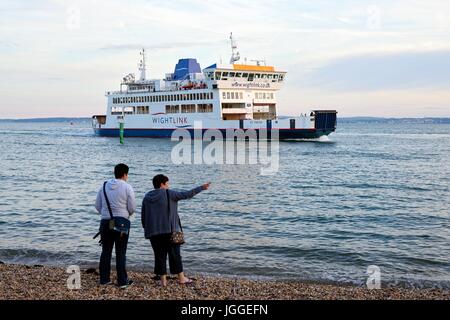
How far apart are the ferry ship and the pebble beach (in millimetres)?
41130

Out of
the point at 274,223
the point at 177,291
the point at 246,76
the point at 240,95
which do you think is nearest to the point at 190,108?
the point at 240,95

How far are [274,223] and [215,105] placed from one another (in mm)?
39643

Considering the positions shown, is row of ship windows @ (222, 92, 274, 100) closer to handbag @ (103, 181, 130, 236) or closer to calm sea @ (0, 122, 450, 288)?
calm sea @ (0, 122, 450, 288)

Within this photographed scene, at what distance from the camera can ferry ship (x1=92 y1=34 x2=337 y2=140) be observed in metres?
50.0

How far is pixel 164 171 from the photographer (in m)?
29.2

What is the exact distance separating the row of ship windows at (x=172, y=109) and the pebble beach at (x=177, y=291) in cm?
4654

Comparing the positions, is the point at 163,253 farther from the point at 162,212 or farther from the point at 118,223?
the point at 118,223

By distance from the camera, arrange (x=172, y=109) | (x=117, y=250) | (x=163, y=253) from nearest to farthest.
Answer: (x=117, y=250), (x=163, y=253), (x=172, y=109)

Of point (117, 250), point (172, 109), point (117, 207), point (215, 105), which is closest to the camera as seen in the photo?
point (117, 207)

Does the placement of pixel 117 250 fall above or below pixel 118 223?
below

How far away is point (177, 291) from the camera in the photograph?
710 centimetres

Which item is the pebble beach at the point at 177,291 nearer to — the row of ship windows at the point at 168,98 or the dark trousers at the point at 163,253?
the dark trousers at the point at 163,253

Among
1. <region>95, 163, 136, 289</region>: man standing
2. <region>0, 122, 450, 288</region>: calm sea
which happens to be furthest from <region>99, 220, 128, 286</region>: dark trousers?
<region>0, 122, 450, 288</region>: calm sea

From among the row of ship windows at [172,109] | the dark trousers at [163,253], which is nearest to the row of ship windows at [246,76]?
the row of ship windows at [172,109]
